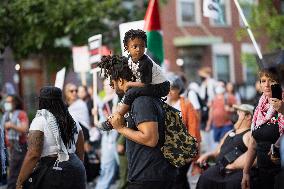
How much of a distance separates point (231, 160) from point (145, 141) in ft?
9.21

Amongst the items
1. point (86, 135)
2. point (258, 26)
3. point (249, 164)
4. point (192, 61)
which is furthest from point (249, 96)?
point (249, 164)

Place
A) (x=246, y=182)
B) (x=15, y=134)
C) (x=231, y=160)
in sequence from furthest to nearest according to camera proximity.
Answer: (x=15, y=134) < (x=231, y=160) < (x=246, y=182)

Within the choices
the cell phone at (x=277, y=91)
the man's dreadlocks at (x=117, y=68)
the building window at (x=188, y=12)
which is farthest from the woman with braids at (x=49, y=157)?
the building window at (x=188, y=12)

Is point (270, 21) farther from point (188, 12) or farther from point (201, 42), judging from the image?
point (188, 12)

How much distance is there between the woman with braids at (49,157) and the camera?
658cm

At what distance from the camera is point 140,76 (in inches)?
217

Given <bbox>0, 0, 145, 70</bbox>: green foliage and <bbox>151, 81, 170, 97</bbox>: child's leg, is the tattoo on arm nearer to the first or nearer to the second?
<bbox>151, 81, 170, 97</bbox>: child's leg

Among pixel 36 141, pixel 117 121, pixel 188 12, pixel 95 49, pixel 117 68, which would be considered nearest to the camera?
pixel 117 121

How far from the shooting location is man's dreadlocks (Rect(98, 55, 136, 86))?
18.3 feet

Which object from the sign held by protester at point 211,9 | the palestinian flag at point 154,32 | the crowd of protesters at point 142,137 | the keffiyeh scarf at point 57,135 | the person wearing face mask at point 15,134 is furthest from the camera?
the person wearing face mask at point 15,134

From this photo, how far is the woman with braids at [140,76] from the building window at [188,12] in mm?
24585

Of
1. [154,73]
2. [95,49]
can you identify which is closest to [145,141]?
[154,73]

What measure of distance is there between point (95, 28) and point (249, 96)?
469 inches

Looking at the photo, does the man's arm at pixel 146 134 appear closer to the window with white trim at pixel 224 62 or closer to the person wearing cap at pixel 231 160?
the person wearing cap at pixel 231 160
